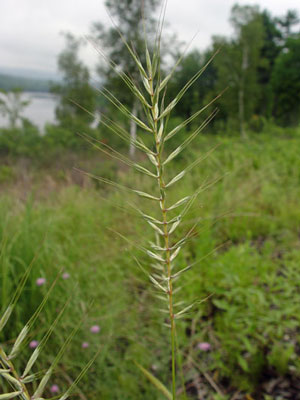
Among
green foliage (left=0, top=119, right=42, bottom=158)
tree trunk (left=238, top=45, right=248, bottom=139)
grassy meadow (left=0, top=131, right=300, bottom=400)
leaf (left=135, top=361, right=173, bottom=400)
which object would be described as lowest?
green foliage (left=0, top=119, right=42, bottom=158)

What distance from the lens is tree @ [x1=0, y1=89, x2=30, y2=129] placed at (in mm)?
24953

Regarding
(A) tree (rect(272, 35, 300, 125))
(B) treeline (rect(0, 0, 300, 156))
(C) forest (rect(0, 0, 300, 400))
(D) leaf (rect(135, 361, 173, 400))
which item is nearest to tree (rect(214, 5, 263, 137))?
(B) treeline (rect(0, 0, 300, 156))

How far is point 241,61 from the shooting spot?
2670cm

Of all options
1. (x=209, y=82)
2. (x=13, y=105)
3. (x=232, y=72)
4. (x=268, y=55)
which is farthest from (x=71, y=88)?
(x=268, y=55)

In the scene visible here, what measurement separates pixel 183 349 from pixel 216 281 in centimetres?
49

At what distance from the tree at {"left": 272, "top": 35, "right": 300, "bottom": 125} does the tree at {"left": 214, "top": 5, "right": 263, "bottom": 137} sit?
5.24 meters

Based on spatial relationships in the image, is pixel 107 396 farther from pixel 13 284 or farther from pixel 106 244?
pixel 106 244

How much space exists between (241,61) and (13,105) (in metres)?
17.1

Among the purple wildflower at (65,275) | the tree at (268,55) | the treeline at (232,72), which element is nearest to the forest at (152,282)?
the purple wildflower at (65,275)

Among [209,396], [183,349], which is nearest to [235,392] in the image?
[209,396]

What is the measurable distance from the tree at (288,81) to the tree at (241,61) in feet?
17.2

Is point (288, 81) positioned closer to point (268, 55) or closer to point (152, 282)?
point (268, 55)

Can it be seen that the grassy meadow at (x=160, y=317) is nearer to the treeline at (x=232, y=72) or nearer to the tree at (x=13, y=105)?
the treeline at (x=232, y=72)

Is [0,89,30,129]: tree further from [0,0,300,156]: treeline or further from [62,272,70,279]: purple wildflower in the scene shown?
[62,272,70,279]: purple wildflower
